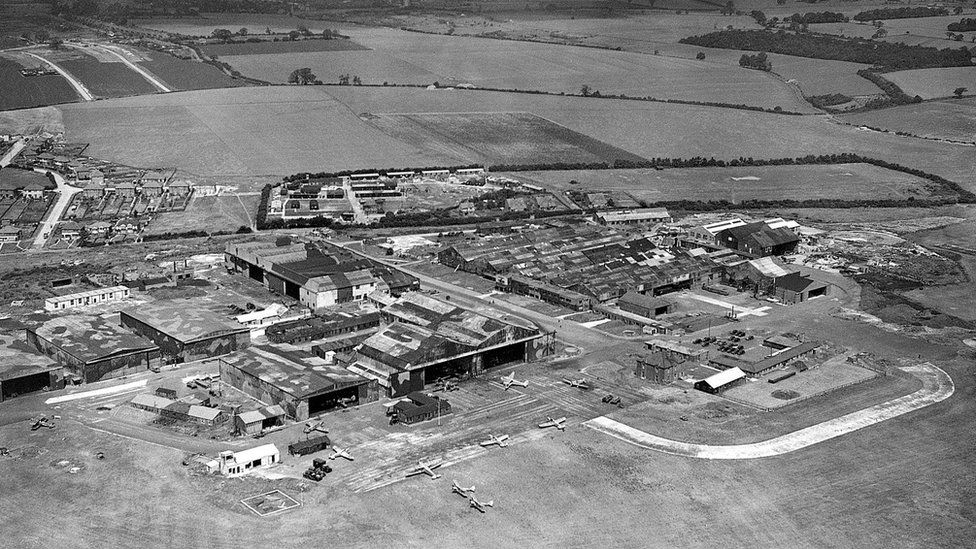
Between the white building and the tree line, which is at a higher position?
the tree line

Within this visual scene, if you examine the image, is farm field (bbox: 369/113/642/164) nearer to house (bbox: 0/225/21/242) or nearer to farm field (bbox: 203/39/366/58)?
house (bbox: 0/225/21/242)

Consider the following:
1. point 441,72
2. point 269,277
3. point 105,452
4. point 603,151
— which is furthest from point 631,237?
point 441,72

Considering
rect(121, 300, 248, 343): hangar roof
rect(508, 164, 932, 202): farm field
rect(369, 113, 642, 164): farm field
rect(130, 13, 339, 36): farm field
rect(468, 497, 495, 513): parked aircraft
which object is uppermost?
rect(130, 13, 339, 36): farm field

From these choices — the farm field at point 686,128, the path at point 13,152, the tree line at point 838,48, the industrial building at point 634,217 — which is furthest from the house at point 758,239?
the tree line at point 838,48

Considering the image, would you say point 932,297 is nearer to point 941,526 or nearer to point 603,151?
point 941,526

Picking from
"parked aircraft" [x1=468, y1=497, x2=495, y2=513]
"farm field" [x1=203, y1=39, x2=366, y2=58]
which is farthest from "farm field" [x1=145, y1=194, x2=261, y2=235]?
"farm field" [x1=203, y1=39, x2=366, y2=58]
